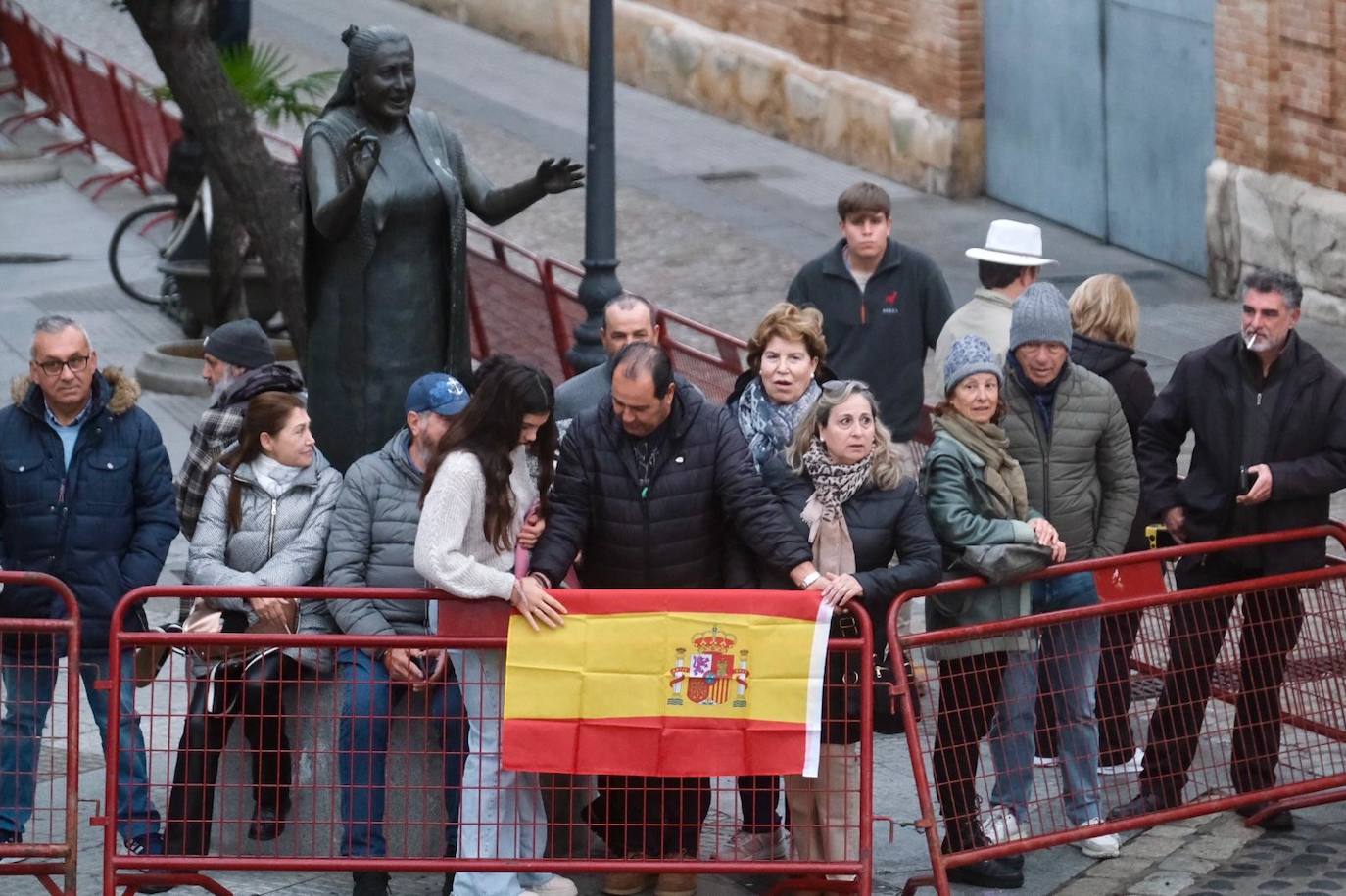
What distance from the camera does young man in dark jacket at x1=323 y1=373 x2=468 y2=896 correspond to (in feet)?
22.8

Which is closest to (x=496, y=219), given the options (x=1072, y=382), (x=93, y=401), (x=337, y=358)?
(x=337, y=358)

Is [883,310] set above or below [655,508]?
above

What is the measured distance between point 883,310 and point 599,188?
8.92 feet

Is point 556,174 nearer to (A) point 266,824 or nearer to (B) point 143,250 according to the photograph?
(A) point 266,824

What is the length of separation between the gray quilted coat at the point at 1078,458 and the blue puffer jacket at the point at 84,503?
2835 millimetres

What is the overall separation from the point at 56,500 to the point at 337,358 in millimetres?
1314

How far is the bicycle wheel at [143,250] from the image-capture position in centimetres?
1662

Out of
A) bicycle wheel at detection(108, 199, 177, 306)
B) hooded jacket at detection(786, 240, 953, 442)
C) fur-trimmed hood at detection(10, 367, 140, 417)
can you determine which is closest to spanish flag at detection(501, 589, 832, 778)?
fur-trimmed hood at detection(10, 367, 140, 417)

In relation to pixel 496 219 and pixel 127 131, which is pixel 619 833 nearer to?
pixel 496 219

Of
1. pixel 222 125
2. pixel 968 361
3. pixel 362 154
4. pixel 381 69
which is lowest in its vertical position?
pixel 968 361

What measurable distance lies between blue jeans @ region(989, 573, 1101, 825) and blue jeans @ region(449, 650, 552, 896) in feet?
4.87

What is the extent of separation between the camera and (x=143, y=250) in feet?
58.3

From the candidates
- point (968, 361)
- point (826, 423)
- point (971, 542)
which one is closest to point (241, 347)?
point (826, 423)

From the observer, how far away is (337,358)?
8422 millimetres
